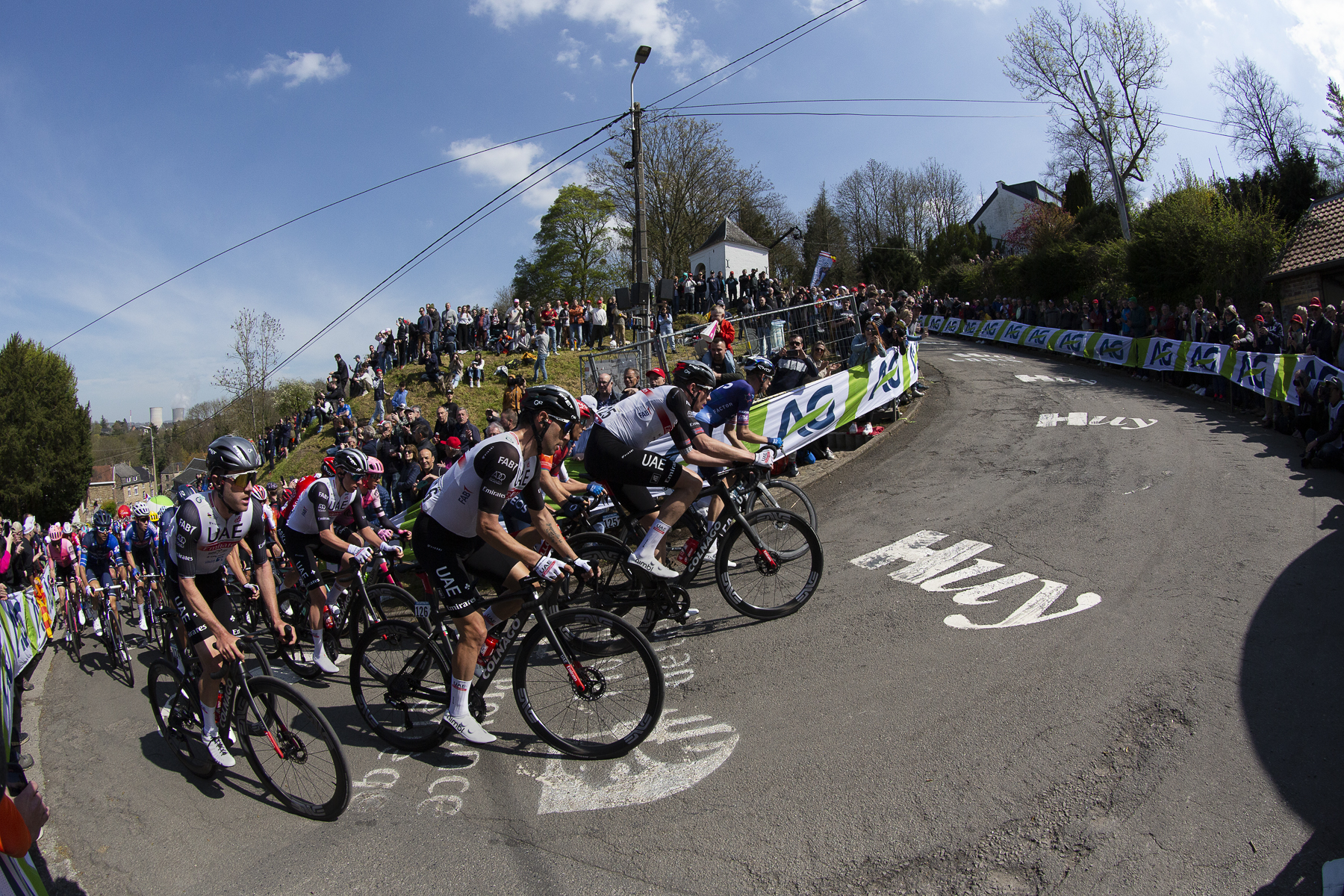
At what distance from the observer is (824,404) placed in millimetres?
12188

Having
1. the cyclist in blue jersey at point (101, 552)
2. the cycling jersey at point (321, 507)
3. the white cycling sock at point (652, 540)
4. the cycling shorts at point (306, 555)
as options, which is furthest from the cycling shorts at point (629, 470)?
the cyclist in blue jersey at point (101, 552)

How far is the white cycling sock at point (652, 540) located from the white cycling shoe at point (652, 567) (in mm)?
29

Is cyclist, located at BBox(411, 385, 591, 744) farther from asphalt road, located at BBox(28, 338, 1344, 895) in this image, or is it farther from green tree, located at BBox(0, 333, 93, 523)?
green tree, located at BBox(0, 333, 93, 523)

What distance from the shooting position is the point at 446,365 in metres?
24.3

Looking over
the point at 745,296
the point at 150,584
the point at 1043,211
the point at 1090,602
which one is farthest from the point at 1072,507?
the point at 1043,211

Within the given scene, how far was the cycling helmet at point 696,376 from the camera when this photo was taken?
21.6 ft

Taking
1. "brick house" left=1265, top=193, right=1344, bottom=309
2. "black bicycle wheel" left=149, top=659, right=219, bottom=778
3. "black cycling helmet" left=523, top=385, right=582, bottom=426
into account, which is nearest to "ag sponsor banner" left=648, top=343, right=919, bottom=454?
"black cycling helmet" left=523, top=385, right=582, bottom=426

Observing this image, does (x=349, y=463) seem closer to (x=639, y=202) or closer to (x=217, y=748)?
(x=217, y=748)

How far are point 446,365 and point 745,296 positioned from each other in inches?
435

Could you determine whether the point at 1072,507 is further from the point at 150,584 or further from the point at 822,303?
the point at 150,584

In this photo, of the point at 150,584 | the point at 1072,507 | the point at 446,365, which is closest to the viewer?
the point at 1072,507

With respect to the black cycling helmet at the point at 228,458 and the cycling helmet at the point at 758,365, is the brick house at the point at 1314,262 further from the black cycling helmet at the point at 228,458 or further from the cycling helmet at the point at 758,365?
the black cycling helmet at the point at 228,458

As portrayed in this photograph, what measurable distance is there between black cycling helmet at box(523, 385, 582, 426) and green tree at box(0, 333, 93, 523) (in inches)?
2116

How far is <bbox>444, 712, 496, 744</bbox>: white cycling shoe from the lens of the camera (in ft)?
15.0
